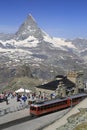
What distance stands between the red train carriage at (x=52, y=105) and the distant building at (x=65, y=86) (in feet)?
19.3

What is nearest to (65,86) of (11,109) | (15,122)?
(11,109)

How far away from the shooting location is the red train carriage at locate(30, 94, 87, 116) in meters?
63.9

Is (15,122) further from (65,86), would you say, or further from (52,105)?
(65,86)

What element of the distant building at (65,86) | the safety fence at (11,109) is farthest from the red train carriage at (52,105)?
the distant building at (65,86)

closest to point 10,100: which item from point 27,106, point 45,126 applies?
point 27,106

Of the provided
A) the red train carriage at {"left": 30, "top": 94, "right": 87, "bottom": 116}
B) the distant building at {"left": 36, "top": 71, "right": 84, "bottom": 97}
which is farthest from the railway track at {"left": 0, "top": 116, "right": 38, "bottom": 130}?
the distant building at {"left": 36, "top": 71, "right": 84, "bottom": 97}

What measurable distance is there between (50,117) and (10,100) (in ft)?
56.5

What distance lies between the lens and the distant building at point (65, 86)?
266 ft

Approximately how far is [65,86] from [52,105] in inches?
733

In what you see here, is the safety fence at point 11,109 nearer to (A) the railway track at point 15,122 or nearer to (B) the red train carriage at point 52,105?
(A) the railway track at point 15,122

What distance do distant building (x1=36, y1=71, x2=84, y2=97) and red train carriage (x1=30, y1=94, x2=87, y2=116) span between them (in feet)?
19.3

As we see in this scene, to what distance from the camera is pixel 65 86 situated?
3369 inches

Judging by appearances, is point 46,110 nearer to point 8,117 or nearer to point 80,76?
point 8,117

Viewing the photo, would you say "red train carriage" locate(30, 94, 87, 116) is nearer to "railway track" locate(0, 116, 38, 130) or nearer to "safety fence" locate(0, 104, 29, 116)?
"railway track" locate(0, 116, 38, 130)
